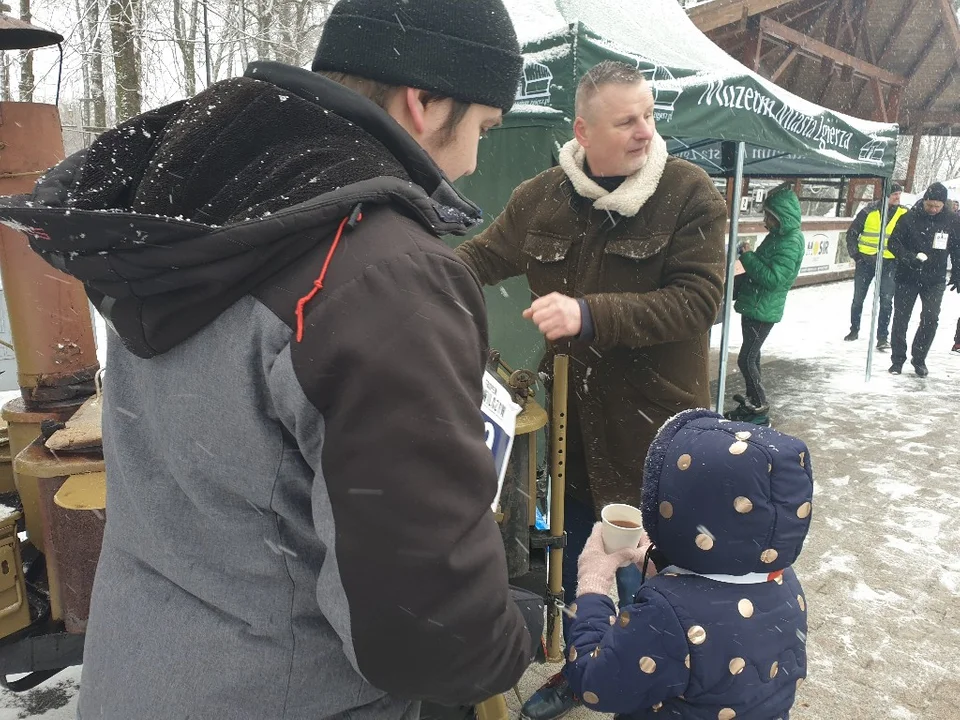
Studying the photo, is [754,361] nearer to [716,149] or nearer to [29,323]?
[716,149]

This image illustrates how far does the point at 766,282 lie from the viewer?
18.4 ft

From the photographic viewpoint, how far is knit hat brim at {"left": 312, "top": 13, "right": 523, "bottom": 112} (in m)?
1.00

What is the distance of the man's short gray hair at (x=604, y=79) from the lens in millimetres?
2162

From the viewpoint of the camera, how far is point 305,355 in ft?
2.34

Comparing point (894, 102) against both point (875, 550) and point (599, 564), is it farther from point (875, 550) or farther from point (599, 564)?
point (599, 564)

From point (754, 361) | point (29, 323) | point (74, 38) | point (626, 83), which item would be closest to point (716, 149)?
point (754, 361)

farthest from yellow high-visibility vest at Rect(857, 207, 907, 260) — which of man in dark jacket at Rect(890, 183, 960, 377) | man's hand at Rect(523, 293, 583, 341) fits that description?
man's hand at Rect(523, 293, 583, 341)

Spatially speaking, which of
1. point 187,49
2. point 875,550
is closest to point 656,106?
point 875,550

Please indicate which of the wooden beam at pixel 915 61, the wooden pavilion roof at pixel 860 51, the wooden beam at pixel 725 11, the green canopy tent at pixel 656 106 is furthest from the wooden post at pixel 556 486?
the wooden beam at pixel 915 61

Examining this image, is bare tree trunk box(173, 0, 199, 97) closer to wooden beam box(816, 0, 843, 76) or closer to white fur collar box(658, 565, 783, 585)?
white fur collar box(658, 565, 783, 585)

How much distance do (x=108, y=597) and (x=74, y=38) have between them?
39.6 feet

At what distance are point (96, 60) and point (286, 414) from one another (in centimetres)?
1310

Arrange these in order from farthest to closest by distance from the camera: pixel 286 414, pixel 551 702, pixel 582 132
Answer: pixel 551 702
pixel 582 132
pixel 286 414

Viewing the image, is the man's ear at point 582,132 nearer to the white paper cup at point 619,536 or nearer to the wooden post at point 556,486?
the wooden post at point 556,486
